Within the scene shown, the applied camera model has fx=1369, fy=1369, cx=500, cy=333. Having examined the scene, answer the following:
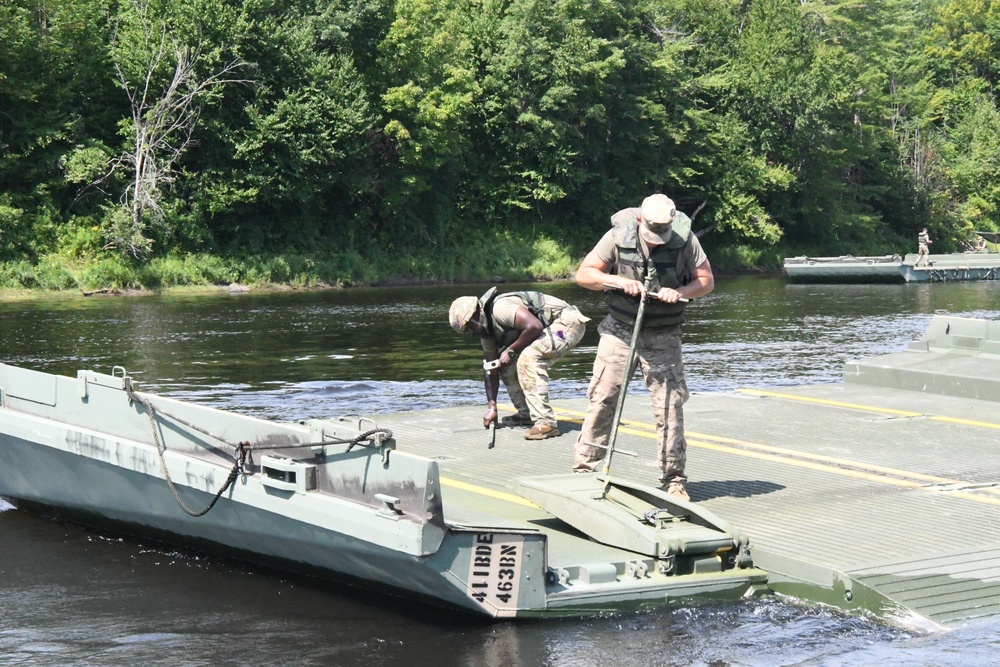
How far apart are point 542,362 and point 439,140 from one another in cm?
4152

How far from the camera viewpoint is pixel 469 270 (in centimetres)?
5059

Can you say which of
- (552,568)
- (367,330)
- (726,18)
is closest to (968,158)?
(726,18)

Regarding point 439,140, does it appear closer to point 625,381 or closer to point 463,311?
point 463,311

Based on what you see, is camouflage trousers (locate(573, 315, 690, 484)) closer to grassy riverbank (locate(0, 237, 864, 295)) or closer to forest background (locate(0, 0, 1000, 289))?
grassy riverbank (locate(0, 237, 864, 295))

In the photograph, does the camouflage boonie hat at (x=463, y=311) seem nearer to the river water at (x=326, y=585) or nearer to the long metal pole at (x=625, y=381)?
the long metal pole at (x=625, y=381)

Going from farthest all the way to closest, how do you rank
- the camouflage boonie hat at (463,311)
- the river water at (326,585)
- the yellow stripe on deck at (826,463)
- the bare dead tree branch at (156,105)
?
the bare dead tree branch at (156,105) < the camouflage boonie hat at (463,311) < the yellow stripe on deck at (826,463) < the river water at (326,585)

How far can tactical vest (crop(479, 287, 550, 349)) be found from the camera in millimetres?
11289

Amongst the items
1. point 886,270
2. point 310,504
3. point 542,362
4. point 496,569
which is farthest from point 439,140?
point 496,569

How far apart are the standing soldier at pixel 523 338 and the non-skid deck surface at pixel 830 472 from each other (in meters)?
0.33

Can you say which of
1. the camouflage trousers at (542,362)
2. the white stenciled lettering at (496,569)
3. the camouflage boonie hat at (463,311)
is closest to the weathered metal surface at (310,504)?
the white stenciled lettering at (496,569)

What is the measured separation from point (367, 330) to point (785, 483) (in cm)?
1909

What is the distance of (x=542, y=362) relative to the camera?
11.5 meters

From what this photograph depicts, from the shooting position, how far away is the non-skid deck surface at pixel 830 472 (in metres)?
7.79

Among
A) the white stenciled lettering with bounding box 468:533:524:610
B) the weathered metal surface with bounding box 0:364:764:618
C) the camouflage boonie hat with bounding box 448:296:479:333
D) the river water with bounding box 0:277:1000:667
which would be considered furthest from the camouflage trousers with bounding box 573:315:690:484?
the camouflage boonie hat with bounding box 448:296:479:333
